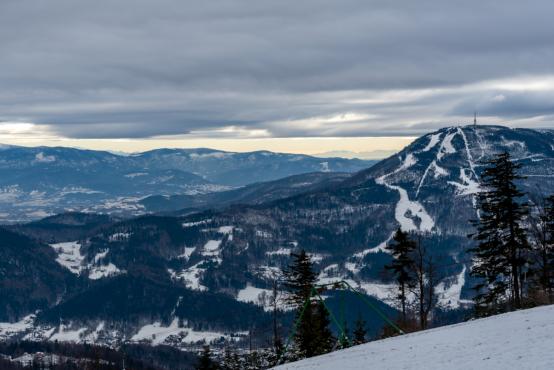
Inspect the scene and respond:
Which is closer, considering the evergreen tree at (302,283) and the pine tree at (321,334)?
the pine tree at (321,334)

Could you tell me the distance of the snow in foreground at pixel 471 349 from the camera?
100 feet

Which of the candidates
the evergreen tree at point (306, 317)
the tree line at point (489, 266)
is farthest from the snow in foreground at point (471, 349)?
the evergreen tree at point (306, 317)

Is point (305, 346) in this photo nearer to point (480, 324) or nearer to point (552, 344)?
point (480, 324)

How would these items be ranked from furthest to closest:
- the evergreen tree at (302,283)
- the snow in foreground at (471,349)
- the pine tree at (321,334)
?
the evergreen tree at (302,283)
the pine tree at (321,334)
the snow in foreground at (471,349)

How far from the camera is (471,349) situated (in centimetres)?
3516

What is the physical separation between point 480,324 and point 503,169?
1942 cm

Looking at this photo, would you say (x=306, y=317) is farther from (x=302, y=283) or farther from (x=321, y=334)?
(x=302, y=283)

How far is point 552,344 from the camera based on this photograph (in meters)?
31.3

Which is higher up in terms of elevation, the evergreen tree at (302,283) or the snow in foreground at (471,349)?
the snow in foreground at (471,349)

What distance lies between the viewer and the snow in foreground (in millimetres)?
30583

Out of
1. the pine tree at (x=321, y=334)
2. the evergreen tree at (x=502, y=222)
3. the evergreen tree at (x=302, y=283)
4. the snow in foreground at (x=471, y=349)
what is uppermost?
the evergreen tree at (x=502, y=222)

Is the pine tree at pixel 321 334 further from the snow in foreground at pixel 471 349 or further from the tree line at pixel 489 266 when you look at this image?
→ the snow in foreground at pixel 471 349

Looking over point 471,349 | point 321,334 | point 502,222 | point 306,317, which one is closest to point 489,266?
point 502,222

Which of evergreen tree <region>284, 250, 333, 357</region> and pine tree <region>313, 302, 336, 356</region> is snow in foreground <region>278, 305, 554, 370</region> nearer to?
pine tree <region>313, 302, 336, 356</region>
